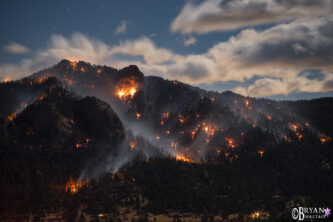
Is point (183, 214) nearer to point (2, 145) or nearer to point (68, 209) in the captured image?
point (68, 209)

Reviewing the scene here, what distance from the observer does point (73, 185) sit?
377ft

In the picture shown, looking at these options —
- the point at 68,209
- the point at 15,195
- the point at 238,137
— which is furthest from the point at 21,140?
the point at 238,137

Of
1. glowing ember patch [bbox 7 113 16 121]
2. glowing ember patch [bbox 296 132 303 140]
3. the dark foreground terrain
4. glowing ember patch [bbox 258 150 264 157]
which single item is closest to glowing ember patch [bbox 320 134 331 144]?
the dark foreground terrain

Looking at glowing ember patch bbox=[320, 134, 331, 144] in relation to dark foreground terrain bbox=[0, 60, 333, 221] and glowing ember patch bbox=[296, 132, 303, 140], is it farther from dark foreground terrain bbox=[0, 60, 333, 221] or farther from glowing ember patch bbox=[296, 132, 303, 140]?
glowing ember patch bbox=[296, 132, 303, 140]

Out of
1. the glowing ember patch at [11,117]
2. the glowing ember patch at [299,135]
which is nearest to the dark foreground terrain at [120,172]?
the glowing ember patch at [11,117]

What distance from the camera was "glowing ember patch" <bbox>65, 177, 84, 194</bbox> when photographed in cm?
11154

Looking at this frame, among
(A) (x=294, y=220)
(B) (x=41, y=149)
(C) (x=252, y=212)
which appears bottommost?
(C) (x=252, y=212)

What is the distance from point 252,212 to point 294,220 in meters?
53.1

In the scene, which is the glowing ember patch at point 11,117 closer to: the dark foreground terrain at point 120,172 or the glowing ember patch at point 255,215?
the dark foreground terrain at point 120,172

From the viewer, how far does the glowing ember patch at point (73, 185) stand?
112m

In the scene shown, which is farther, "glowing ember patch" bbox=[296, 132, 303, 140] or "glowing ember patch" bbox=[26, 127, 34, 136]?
"glowing ember patch" bbox=[296, 132, 303, 140]

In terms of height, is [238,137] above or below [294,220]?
above

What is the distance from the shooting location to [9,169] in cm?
10894

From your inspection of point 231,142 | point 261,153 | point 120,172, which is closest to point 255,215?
point 120,172
